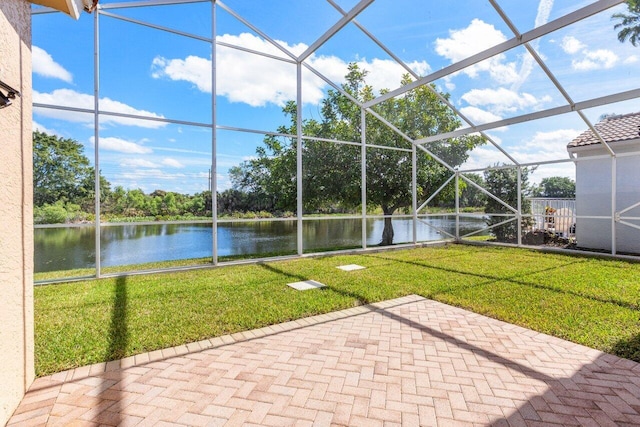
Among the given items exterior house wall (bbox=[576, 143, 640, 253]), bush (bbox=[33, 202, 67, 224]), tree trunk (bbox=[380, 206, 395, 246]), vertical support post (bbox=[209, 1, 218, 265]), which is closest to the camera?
bush (bbox=[33, 202, 67, 224])

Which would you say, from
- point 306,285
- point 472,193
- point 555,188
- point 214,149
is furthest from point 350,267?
point 555,188

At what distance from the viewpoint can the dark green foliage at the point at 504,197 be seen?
1051cm

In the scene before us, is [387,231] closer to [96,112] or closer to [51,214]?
[96,112]

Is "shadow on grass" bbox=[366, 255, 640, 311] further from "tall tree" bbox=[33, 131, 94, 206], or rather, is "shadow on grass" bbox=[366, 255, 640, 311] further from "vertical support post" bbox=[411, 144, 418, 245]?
"tall tree" bbox=[33, 131, 94, 206]

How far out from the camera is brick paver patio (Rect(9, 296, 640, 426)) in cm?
227

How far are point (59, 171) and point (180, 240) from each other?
8.20 ft

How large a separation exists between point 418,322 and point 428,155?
8129 mm

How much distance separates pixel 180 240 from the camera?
7.31m

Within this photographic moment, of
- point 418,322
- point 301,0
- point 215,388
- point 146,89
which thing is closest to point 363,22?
point 301,0

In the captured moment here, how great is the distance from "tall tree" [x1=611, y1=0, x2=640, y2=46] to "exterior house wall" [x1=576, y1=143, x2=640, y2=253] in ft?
12.2

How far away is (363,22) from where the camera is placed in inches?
258

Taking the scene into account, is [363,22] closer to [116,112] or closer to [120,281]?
[116,112]

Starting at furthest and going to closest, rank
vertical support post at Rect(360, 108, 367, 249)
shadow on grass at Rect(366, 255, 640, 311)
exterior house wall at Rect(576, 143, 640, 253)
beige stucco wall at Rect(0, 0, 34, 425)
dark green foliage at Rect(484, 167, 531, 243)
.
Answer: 1. dark green foliage at Rect(484, 167, 531, 243)
2. vertical support post at Rect(360, 108, 367, 249)
3. exterior house wall at Rect(576, 143, 640, 253)
4. shadow on grass at Rect(366, 255, 640, 311)
5. beige stucco wall at Rect(0, 0, 34, 425)

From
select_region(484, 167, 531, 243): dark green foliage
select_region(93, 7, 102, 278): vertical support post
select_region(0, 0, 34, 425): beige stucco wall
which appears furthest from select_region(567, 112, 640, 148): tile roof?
select_region(93, 7, 102, 278): vertical support post
